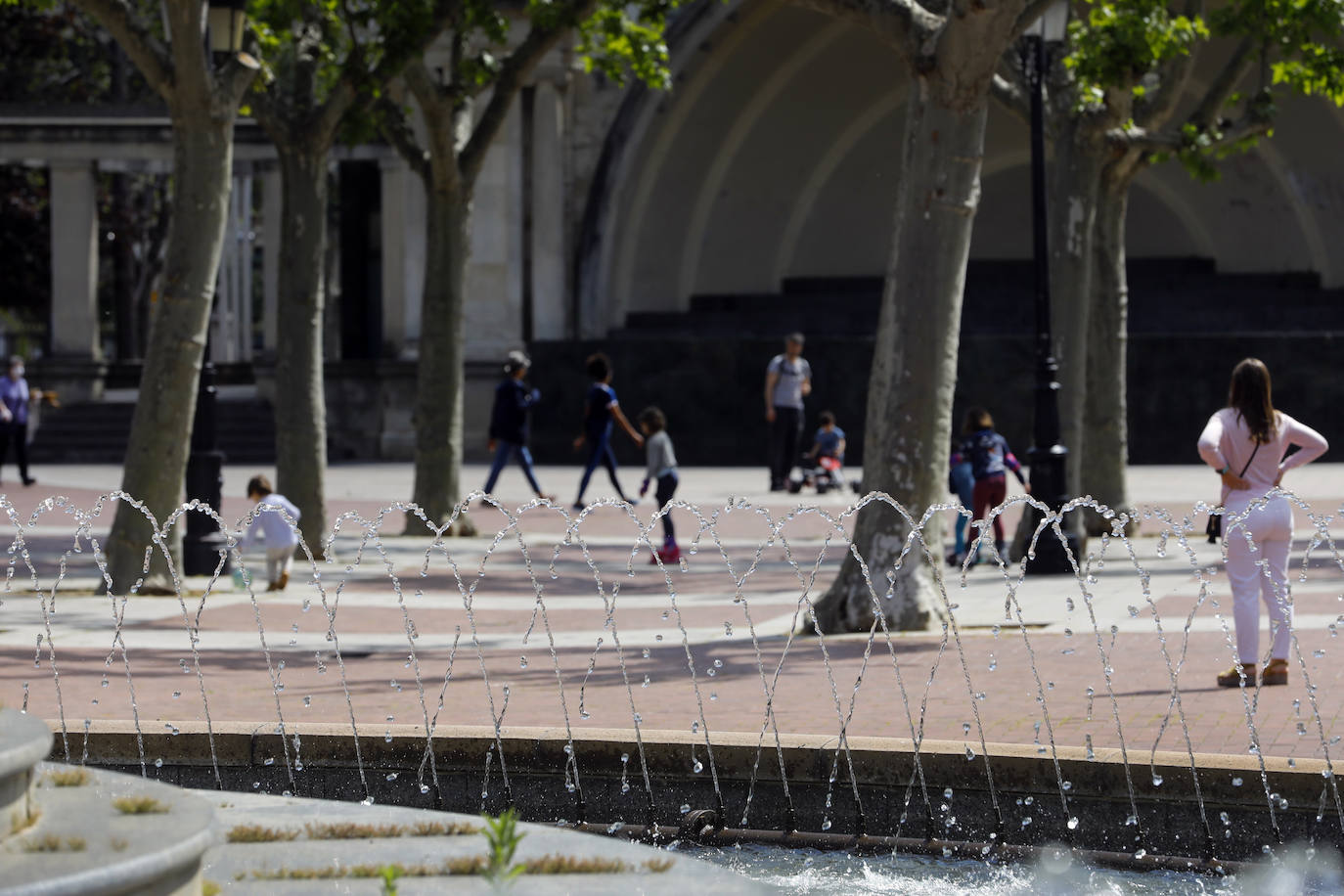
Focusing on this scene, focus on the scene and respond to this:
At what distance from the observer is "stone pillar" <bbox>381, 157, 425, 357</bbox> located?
104ft

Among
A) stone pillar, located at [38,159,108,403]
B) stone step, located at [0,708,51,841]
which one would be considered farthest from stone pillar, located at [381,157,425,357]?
stone step, located at [0,708,51,841]

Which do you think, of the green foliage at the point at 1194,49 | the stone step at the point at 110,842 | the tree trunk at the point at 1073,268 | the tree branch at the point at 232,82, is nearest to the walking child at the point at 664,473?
the tree trunk at the point at 1073,268

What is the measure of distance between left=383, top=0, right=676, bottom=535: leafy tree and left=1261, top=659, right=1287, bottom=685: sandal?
384 inches

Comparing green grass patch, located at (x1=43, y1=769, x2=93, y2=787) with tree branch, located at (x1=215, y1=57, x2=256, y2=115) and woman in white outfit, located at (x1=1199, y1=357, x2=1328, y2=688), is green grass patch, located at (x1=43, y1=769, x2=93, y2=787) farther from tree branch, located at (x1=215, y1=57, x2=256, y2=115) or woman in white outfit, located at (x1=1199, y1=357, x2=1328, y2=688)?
tree branch, located at (x1=215, y1=57, x2=256, y2=115)

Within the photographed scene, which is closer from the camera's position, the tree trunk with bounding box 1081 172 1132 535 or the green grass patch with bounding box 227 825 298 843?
the green grass patch with bounding box 227 825 298 843

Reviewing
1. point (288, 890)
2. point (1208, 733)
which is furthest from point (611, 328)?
point (288, 890)

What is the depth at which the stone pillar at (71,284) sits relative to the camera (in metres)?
32.1

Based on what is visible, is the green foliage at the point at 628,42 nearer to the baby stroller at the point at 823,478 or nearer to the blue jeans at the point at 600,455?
the blue jeans at the point at 600,455

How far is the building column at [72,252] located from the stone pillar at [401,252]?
16.7ft

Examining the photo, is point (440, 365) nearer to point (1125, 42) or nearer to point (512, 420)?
point (512, 420)

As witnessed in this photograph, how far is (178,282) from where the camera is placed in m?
12.9

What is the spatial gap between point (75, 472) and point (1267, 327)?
65.8ft

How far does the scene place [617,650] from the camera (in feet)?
33.5

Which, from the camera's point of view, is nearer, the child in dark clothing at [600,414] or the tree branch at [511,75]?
the tree branch at [511,75]
